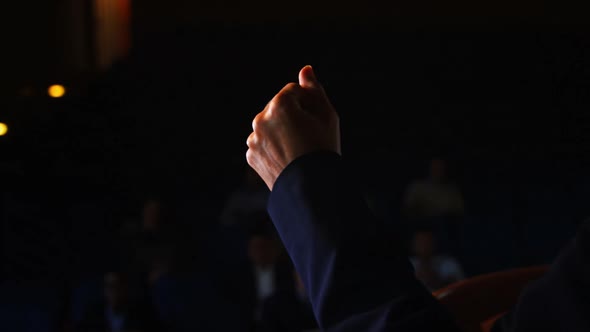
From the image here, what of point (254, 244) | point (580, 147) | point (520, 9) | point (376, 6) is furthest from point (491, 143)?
point (254, 244)

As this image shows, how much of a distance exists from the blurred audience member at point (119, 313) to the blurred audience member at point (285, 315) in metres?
0.41

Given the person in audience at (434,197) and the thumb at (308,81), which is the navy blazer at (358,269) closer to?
the thumb at (308,81)

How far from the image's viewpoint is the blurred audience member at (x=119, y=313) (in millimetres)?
2072

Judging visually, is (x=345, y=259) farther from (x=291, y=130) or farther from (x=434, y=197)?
(x=434, y=197)

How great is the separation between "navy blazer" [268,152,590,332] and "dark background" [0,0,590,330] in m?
2.89

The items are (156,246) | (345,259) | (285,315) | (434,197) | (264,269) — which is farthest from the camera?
(434,197)

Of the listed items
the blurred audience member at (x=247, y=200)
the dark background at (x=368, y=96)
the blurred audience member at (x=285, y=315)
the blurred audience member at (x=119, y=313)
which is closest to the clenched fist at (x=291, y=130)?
the blurred audience member at (x=285, y=315)

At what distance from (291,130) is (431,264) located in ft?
7.17

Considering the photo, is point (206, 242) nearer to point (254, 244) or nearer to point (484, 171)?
point (254, 244)

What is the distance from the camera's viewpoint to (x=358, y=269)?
274 millimetres

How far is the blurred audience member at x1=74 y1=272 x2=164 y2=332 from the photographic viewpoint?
2.07m

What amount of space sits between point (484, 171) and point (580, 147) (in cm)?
60

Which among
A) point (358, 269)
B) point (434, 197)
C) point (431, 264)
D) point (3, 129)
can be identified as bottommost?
point (431, 264)

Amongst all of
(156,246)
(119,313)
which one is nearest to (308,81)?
(119,313)
